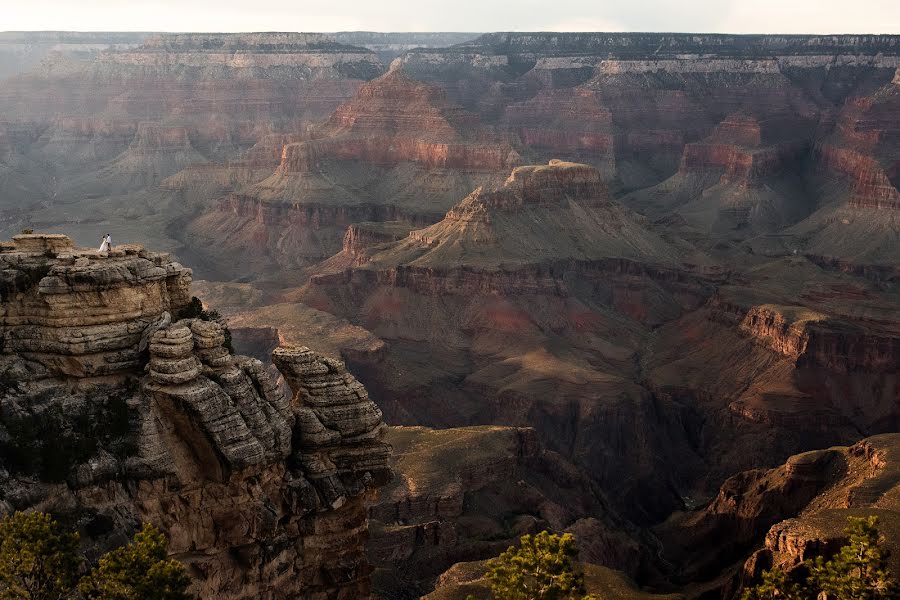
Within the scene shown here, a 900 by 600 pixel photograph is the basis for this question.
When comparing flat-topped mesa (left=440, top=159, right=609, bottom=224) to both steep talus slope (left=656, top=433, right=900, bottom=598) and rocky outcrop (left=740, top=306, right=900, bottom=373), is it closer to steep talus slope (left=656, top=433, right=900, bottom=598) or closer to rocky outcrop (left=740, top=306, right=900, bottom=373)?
rocky outcrop (left=740, top=306, right=900, bottom=373)

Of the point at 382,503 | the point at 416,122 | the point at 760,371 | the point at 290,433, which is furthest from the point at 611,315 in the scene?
the point at 290,433

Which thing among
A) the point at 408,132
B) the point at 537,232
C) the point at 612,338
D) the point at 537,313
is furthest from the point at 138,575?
the point at 408,132

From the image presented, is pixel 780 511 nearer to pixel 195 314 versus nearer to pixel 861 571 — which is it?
pixel 861 571

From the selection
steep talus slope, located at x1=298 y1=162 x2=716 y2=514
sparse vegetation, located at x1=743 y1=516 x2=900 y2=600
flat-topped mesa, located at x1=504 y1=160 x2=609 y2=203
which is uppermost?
sparse vegetation, located at x1=743 y1=516 x2=900 y2=600

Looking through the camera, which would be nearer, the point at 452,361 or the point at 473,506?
the point at 473,506

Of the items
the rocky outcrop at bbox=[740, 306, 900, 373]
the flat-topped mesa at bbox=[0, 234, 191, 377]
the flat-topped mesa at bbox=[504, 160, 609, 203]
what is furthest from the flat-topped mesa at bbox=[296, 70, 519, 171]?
the flat-topped mesa at bbox=[0, 234, 191, 377]

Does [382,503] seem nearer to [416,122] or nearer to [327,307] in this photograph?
[327,307]
